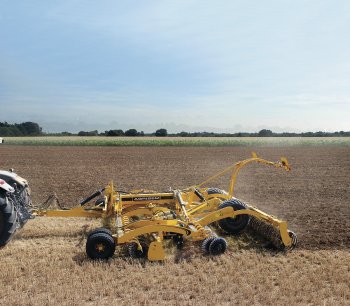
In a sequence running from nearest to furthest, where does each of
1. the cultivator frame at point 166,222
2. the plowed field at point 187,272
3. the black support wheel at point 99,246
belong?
1. the plowed field at point 187,272
2. the black support wheel at point 99,246
3. the cultivator frame at point 166,222

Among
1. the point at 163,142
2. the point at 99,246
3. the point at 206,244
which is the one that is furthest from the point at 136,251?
the point at 163,142

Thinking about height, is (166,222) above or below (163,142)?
below

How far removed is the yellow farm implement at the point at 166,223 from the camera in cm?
718

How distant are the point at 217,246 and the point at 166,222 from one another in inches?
42.0

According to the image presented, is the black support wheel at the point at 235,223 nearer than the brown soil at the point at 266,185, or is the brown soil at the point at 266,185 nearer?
the black support wheel at the point at 235,223

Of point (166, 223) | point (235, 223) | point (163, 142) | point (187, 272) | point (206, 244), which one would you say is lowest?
point (187, 272)

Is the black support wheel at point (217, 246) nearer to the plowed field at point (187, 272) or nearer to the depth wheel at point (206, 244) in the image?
the depth wheel at point (206, 244)

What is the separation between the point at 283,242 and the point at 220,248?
136 centimetres

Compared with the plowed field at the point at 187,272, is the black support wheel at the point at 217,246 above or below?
above

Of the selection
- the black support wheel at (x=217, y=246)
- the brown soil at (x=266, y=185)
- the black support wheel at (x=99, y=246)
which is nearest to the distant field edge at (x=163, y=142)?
the brown soil at (x=266, y=185)

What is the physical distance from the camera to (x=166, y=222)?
7.61 meters

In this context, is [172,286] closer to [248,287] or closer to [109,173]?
[248,287]

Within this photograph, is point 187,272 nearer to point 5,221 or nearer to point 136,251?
point 136,251

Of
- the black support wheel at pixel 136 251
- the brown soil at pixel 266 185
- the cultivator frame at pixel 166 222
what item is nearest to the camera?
the cultivator frame at pixel 166 222
